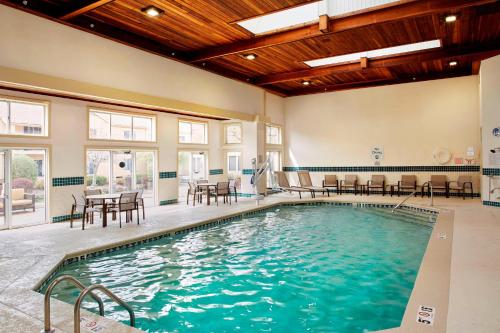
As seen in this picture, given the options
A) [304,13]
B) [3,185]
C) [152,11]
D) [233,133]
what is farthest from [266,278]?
[233,133]

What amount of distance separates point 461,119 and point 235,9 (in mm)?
8479

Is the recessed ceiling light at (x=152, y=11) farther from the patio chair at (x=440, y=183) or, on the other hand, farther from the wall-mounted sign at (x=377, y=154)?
the patio chair at (x=440, y=183)

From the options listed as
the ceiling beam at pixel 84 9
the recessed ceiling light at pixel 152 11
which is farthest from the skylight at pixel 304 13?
the ceiling beam at pixel 84 9

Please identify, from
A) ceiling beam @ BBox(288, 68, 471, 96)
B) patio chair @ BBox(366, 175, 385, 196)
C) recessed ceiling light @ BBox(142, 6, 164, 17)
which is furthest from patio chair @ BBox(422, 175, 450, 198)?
recessed ceiling light @ BBox(142, 6, 164, 17)

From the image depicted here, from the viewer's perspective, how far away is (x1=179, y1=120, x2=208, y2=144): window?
11.1 m

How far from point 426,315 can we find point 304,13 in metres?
5.78

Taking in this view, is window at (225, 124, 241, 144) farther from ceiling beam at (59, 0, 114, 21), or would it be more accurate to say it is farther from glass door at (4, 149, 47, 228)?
ceiling beam at (59, 0, 114, 21)

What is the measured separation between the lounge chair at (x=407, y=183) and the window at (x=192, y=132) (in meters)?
6.82

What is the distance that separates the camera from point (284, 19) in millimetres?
6941

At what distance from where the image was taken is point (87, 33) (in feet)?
21.9

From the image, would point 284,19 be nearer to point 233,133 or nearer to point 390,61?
point 390,61

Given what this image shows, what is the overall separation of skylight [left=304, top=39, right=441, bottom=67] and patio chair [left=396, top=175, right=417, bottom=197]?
4309mm

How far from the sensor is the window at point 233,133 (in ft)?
41.9

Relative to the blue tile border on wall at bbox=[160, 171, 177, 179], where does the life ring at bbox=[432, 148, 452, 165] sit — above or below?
above
